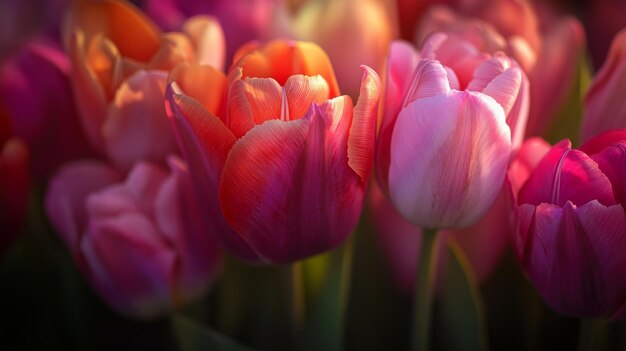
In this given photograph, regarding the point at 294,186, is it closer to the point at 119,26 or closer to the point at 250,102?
the point at 250,102

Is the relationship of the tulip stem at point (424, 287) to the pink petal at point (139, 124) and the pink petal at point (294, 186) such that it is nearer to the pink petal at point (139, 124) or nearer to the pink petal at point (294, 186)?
the pink petal at point (294, 186)

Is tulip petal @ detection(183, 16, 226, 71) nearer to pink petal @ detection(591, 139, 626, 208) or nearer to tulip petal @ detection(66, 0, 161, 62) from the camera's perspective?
tulip petal @ detection(66, 0, 161, 62)

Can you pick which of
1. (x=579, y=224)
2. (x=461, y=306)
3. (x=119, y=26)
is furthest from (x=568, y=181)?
(x=119, y=26)

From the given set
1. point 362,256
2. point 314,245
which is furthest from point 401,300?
point 314,245

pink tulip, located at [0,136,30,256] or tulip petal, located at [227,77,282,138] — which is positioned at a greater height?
tulip petal, located at [227,77,282,138]

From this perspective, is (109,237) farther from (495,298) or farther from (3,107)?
(495,298)

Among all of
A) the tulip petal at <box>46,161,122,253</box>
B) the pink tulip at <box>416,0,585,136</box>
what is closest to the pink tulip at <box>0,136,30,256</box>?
the tulip petal at <box>46,161,122,253</box>
